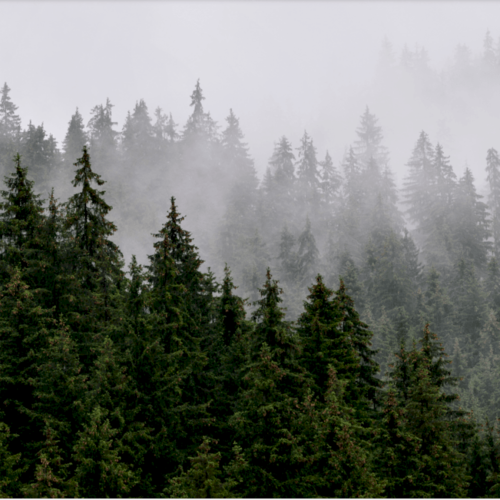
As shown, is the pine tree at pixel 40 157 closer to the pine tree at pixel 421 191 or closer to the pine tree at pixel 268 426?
the pine tree at pixel 421 191

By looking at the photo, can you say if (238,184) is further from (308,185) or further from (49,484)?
(49,484)

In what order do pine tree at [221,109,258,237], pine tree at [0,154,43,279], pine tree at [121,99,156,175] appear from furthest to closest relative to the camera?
pine tree at [121,99,156,175], pine tree at [221,109,258,237], pine tree at [0,154,43,279]

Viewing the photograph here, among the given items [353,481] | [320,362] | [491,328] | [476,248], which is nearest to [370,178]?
[476,248]

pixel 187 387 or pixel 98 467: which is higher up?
pixel 187 387

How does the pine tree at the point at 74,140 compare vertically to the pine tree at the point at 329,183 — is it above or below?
above

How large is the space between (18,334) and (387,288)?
115ft

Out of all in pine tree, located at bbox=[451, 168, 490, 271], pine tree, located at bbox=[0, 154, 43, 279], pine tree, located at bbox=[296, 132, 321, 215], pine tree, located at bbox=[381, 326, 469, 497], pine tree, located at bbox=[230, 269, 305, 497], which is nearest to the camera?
pine tree, located at bbox=[230, 269, 305, 497]

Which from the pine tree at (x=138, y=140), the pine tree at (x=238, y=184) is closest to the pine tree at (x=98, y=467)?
the pine tree at (x=238, y=184)

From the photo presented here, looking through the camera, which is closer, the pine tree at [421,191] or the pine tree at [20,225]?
the pine tree at [20,225]

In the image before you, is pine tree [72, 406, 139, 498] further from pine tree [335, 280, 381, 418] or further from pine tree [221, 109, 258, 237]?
pine tree [221, 109, 258, 237]

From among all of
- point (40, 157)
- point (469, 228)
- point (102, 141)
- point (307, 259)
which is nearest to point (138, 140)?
point (102, 141)

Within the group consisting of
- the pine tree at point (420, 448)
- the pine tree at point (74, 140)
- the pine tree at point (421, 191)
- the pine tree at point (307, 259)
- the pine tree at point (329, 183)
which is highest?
the pine tree at point (74, 140)

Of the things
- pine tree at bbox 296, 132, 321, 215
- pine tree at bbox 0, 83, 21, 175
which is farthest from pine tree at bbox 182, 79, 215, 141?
pine tree at bbox 0, 83, 21, 175

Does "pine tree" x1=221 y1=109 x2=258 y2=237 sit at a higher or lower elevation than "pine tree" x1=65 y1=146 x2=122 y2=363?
higher
